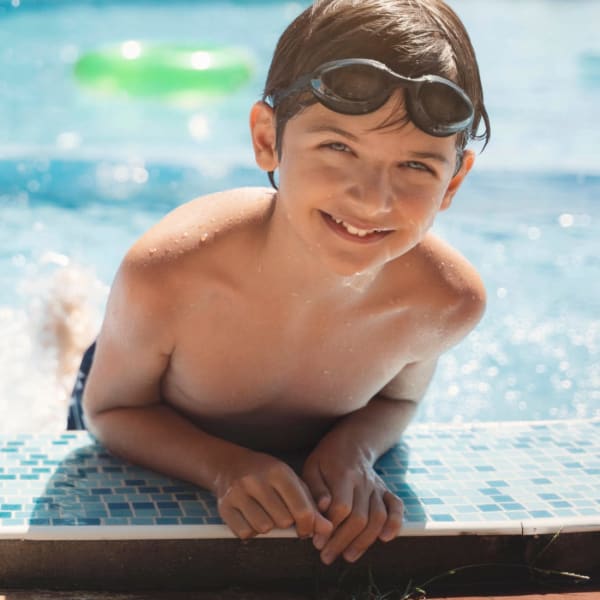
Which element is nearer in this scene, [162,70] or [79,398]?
[79,398]

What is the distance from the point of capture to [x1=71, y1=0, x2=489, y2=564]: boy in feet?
6.84

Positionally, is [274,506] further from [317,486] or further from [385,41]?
[385,41]

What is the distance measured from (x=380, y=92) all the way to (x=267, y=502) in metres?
0.89

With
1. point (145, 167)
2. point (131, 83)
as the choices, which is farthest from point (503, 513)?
point (131, 83)

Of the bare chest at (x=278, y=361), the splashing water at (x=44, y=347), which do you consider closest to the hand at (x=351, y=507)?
the bare chest at (x=278, y=361)

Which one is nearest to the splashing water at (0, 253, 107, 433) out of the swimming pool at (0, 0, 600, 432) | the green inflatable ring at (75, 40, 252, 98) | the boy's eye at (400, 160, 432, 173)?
the swimming pool at (0, 0, 600, 432)

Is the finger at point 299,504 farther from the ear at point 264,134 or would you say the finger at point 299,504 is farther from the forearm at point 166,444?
the ear at point 264,134

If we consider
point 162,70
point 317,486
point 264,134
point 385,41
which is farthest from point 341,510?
point 162,70

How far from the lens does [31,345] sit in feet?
16.9

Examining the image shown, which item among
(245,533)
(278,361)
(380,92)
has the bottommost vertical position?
(245,533)

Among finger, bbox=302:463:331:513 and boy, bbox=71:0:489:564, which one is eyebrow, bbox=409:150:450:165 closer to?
boy, bbox=71:0:489:564

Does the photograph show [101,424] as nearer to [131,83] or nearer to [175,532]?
[175,532]

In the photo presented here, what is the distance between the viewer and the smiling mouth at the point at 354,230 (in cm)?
213

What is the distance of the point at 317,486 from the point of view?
7.79 ft
